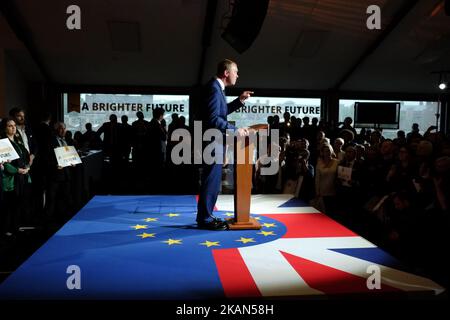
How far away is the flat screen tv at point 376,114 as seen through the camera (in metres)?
10.5

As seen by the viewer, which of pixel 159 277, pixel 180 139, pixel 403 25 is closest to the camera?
pixel 159 277

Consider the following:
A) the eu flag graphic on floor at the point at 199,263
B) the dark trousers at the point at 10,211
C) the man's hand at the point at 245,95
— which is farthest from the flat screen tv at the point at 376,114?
the dark trousers at the point at 10,211

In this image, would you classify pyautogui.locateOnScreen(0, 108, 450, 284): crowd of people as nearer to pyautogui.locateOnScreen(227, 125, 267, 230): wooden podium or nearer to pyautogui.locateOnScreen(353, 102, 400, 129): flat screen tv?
pyautogui.locateOnScreen(227, 125, 267, 230): wooden podium

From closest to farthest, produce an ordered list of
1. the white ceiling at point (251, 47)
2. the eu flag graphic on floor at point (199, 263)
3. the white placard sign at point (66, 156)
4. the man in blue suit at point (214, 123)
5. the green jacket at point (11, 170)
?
the eu flag graphic on floor at point (199, 263)
the man in blue suit at point (214, 123)
the green jacket at point (11, 170)
the white placard sign at point (66, 156)
the white ceiling at point (251, 47)

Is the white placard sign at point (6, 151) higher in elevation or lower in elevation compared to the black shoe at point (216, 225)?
higher

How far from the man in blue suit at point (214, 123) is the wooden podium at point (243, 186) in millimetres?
119

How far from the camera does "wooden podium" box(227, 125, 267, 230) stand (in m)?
3.43

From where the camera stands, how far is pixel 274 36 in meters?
8.49

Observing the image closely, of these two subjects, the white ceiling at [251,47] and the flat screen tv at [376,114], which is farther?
the flat screen tv at [376,114]

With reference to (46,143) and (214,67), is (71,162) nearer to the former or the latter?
(46,143)

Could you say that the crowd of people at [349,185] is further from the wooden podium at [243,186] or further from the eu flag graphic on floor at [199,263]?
the wooden podium at [243,186]

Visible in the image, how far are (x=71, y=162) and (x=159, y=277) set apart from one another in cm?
297

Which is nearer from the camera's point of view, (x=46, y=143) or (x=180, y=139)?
(x=46, y=143)
